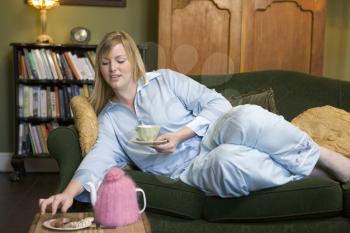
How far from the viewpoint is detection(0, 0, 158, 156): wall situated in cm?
431

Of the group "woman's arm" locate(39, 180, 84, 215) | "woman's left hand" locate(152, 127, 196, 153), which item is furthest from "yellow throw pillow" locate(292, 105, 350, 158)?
"woman's arm" locate(39, 180, 84, 215)

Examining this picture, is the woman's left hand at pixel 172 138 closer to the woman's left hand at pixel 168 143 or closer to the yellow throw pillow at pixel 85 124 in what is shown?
the woman's left hand at pixel 168 143

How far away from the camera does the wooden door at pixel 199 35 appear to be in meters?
3.99

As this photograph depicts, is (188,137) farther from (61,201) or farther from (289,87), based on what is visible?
(289,87)

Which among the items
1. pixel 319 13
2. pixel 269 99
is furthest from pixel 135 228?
pixel 319 13

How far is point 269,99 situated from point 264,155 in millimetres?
Answer: 663

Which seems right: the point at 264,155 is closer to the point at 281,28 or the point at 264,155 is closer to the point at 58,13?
the point at 281,28

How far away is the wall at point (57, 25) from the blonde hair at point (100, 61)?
2152mm

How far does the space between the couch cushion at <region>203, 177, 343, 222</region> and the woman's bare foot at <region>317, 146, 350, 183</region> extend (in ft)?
0.24

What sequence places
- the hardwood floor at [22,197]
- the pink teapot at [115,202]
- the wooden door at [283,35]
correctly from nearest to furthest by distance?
the pink teapot at [115,202], the hardwood floor at [22,197], the wooden door at [283,35]

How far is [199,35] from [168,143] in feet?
7.11

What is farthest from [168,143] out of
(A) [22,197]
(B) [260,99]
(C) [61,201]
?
(A) [22,197]

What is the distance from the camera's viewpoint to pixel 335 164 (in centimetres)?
Result: 207

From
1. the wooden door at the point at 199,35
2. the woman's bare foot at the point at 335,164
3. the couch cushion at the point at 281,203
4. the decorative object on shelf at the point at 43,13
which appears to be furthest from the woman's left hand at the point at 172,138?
the decorative object on shelf at the point at 43,13
